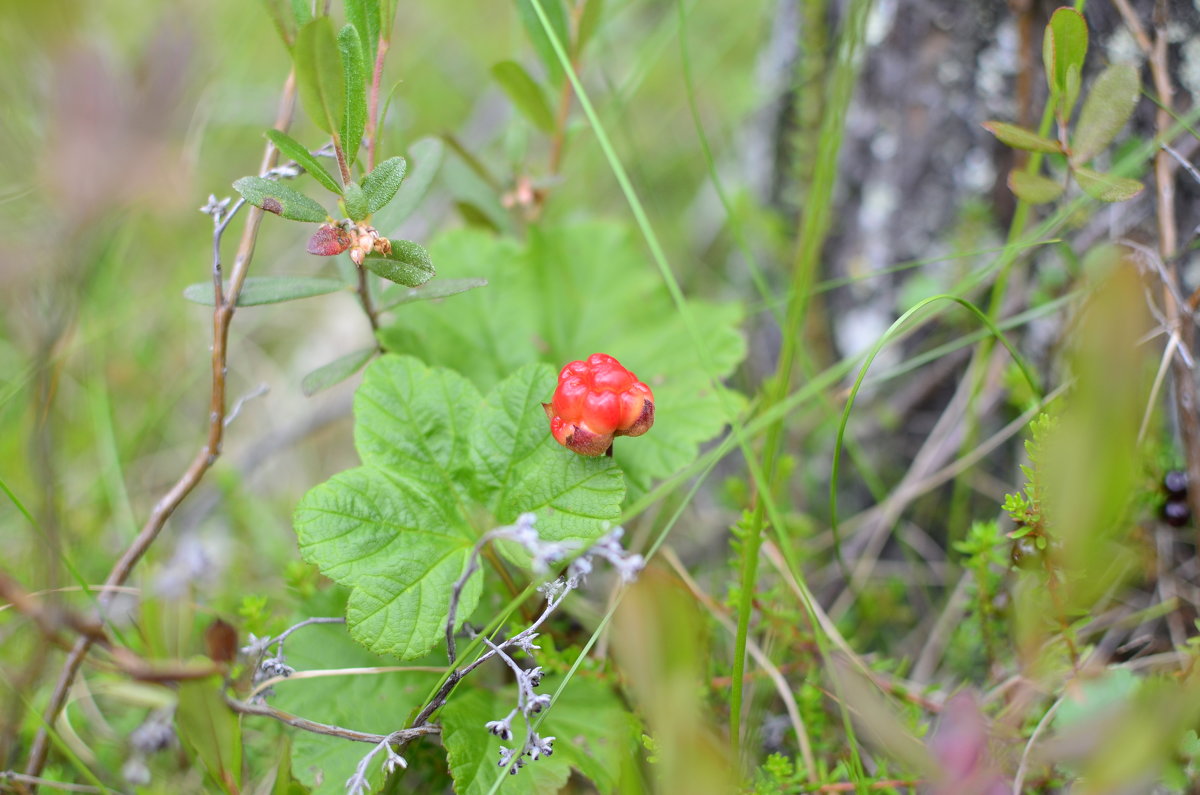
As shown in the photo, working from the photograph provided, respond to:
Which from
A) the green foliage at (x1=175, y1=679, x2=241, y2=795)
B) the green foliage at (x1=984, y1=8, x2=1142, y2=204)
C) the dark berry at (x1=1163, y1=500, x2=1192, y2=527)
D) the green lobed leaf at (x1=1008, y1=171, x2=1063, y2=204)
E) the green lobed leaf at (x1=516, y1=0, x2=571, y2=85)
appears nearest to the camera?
the green foliage at (x1=175, y1=679, x2=241, y2=795)

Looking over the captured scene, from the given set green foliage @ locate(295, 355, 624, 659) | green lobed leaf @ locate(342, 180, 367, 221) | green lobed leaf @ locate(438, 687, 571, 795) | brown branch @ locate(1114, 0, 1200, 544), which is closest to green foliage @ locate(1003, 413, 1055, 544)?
brown branch @ locate(1114, 0, 1200, 544)

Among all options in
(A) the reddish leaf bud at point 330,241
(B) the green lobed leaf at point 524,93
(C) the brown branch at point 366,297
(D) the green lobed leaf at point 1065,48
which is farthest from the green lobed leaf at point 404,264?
(D) the green lobed leaf at point 1065,48

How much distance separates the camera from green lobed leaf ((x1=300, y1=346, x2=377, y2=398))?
1.33 metres

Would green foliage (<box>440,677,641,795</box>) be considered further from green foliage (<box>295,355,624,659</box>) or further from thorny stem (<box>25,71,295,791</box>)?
thorny stem (<box>25,71,295,791</box>)

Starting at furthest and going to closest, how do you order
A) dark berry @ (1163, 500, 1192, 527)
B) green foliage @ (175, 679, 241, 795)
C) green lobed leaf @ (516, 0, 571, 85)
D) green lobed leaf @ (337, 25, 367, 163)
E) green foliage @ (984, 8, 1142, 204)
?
green lobed leaf @ (516, 0, 571, 85) → dark berry @ (1163, 500, 1192, 527) → green foliage @ (984, 8, 1142, 204) → green lobed leaf @ (337, 25, 367, 163) → green foliage @ (175, 679, 241, 795)

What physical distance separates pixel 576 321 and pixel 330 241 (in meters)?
0.69

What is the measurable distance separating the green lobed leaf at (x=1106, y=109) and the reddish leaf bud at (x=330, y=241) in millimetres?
1170

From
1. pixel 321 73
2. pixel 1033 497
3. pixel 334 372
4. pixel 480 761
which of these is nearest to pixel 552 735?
pixel 480 761

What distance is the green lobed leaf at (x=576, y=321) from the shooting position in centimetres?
154

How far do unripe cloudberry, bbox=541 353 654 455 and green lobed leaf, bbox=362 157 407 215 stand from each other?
0.36 metres

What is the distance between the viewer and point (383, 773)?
1.11 m

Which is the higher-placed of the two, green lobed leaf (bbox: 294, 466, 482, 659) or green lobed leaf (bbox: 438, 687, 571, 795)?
green lobed leaf (bbox: 294, 466, 482, 659)

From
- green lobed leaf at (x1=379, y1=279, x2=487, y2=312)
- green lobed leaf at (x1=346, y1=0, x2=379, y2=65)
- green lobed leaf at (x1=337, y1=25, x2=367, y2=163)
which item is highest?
green lobed leaf at (x1=346, y1=0, x2=379, y2=65)

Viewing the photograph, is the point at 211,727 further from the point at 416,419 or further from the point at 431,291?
the point at 431,291
